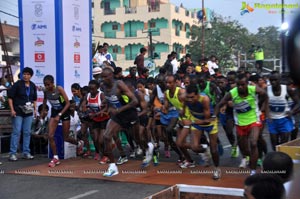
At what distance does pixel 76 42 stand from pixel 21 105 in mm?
1811

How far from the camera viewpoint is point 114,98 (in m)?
8.46

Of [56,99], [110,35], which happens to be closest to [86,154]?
[56,99]

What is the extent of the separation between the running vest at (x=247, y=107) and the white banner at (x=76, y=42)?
4.06 metres

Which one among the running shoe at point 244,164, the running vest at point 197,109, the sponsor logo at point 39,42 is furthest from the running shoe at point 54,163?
the running shoe at point 244,164

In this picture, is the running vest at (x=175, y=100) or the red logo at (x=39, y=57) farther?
the red logo at (x=39, y=57)

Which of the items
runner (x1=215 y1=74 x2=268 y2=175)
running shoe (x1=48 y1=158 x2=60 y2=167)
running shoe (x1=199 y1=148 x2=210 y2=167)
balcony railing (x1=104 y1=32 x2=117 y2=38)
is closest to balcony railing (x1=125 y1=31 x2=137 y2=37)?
balcony railing (x1=104 y1=32 x2=117 y2=38)

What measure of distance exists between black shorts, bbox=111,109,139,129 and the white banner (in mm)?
2279

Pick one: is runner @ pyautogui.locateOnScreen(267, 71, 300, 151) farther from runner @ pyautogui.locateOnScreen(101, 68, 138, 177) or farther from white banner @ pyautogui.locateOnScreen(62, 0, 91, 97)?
white banner @ pyautogui.locateOnScreen(62, 0, 91, 97)

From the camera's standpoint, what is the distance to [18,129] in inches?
393

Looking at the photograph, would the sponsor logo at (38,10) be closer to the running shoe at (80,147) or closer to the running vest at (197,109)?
the running shoe at (80,147)

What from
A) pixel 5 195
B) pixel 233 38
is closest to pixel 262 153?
pixel 5 195

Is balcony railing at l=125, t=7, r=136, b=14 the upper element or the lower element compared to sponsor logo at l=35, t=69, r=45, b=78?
upper

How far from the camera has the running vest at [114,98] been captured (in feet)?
27.2

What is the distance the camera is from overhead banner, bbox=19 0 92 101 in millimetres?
10008
